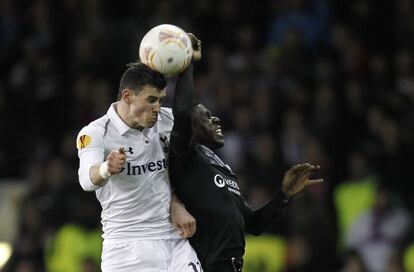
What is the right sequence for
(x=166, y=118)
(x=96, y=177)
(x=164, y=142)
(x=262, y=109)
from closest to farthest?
(x=96, y=177) → (x=164, y=142) → (x=166, y=118) → (x=262, y=109)

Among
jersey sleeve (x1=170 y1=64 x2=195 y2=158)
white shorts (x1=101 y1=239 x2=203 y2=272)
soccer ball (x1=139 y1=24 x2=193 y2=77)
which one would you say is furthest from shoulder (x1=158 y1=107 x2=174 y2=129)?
white shorts (x1=101 y1=239 x2=203 y2=272)

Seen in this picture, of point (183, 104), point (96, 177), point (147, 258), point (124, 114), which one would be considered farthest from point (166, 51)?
point (147, 258)

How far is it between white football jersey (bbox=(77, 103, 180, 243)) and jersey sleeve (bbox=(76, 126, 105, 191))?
13mm

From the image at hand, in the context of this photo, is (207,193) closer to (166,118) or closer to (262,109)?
(166,118)

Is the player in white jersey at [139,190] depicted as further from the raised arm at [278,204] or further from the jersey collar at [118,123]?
the raised arm at [278,204]

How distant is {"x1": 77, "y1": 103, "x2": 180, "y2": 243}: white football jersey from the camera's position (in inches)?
263

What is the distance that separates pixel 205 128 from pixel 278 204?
0.73 metres

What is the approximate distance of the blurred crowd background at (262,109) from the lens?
431 inches

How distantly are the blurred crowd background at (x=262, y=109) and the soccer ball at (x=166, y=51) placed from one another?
13.8 feet

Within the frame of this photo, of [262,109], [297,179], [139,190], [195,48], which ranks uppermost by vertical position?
[195,48]

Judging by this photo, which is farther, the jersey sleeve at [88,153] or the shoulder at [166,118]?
the shoulder at [166,118]

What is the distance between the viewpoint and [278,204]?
7.34m

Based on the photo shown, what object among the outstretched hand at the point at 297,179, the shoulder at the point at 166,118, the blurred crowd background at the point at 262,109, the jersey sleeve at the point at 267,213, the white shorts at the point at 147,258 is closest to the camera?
the white shorts at the point at 147,258

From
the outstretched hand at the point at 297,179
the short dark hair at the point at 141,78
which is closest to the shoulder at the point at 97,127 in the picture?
the short dark hair at the point at 141,78
